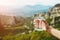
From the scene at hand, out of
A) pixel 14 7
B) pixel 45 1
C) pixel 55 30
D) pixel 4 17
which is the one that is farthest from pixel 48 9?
pixel 4 17

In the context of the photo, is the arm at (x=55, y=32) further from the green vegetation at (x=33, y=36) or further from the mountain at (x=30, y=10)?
the mountain at (x=30, y=10)

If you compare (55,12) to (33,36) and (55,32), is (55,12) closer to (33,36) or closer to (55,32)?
(55,32)

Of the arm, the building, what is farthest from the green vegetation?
the building

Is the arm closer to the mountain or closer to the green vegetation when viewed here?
the green vegetation

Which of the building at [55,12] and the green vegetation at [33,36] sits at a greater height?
the building at [55,12]

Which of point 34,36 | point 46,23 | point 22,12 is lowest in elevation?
point 34,36

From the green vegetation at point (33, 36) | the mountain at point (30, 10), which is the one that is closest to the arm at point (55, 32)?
the green vegetation at point (33, 36)

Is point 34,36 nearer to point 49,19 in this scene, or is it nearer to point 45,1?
point 49,19

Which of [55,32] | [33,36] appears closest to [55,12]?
[55,32]
